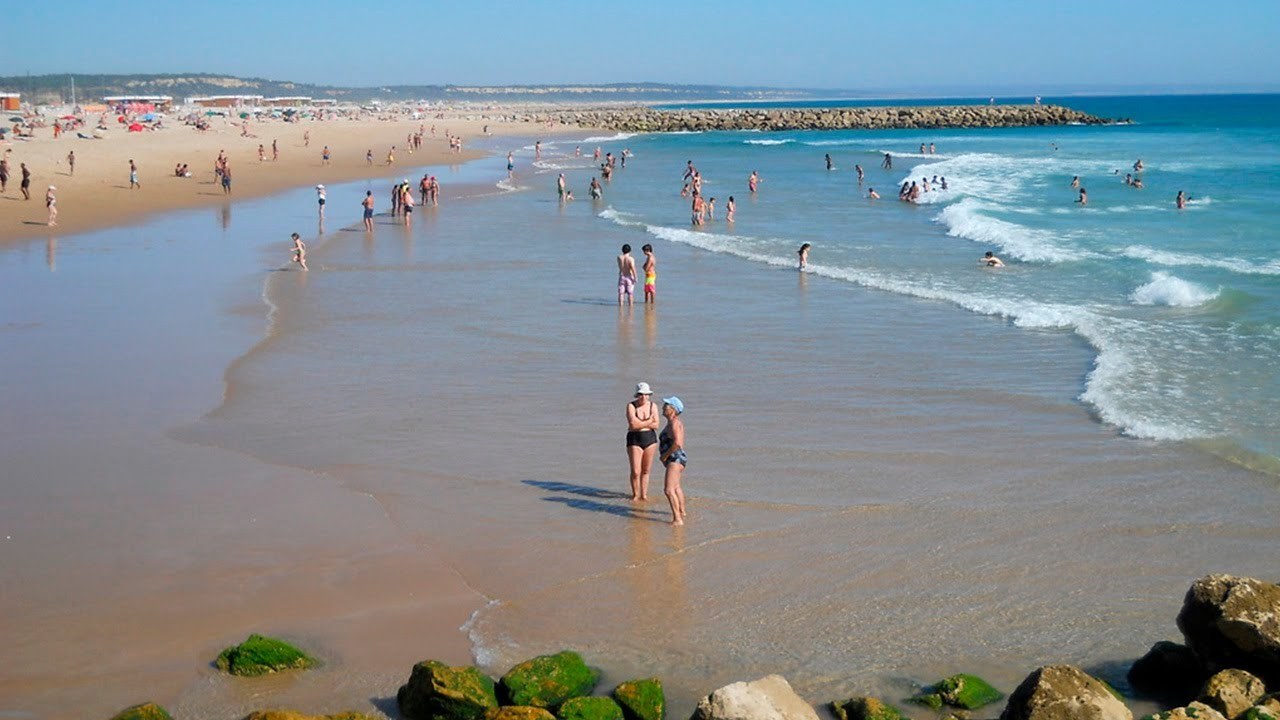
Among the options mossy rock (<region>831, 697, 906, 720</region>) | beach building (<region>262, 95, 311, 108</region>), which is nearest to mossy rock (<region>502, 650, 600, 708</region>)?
mossy rock (<region>831, 697, 906, 720</region>)

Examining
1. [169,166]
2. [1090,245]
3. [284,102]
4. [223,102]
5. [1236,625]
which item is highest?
[284,102]

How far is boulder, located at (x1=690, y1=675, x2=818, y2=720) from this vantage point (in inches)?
245

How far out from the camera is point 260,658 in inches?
295

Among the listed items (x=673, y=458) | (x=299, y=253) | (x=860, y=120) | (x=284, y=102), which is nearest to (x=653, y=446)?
(x=673, y=458)

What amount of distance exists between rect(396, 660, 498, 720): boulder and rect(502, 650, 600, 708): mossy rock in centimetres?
14

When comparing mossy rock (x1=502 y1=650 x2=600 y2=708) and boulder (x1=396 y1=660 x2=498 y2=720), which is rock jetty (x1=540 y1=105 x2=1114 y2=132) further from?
boulder (x1=396 y1=660 x2=498 y2=720)

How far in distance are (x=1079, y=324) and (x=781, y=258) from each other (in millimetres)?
8462

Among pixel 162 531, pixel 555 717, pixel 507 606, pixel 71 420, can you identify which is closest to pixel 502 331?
pixel 71 420

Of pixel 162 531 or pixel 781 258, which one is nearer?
pixel 162 531

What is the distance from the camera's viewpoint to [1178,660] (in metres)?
7.50

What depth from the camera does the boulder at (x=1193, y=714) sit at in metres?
6.32

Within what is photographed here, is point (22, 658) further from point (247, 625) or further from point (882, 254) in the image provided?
point (882, 254)

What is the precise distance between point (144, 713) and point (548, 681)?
218 centimetres

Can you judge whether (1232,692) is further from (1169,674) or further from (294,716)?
(294,716)
